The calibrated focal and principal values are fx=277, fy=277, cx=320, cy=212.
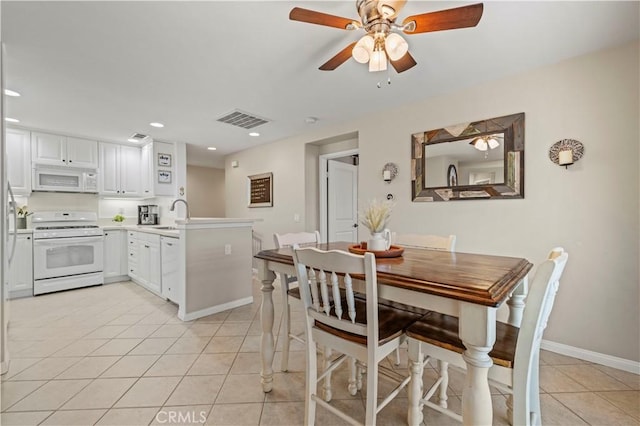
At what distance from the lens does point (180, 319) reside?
294 cm

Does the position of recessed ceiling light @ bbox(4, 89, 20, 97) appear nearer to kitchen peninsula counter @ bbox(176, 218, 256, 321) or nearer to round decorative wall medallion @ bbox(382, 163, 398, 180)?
kitchen peninsula counter @ bbox(176, 218, 256, 321)

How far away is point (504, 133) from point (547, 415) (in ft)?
6.85

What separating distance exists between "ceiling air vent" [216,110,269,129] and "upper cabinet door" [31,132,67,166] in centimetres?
258

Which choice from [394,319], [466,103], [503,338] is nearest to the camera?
[503,338]

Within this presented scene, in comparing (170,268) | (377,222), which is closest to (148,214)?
(170,268)

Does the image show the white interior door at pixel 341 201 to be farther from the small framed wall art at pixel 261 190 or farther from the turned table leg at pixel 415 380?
the turned table leg at pixel 415 380

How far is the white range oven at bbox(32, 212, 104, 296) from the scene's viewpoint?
3.73 m

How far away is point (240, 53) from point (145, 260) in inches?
127

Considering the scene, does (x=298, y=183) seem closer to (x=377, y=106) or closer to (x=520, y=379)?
(x=377, y=106)

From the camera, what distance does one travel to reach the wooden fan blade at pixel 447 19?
1306 mm

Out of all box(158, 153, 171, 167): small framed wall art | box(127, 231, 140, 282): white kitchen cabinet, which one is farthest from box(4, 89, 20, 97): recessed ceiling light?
box(127, 231, 140, 282): white kitchen cabinet

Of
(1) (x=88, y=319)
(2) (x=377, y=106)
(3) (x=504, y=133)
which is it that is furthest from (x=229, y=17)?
(1) (x=88, y=319)

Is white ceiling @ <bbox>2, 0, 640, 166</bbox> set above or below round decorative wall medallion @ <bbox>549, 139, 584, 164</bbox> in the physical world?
above

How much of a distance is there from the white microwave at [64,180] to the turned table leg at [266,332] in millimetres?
4168
